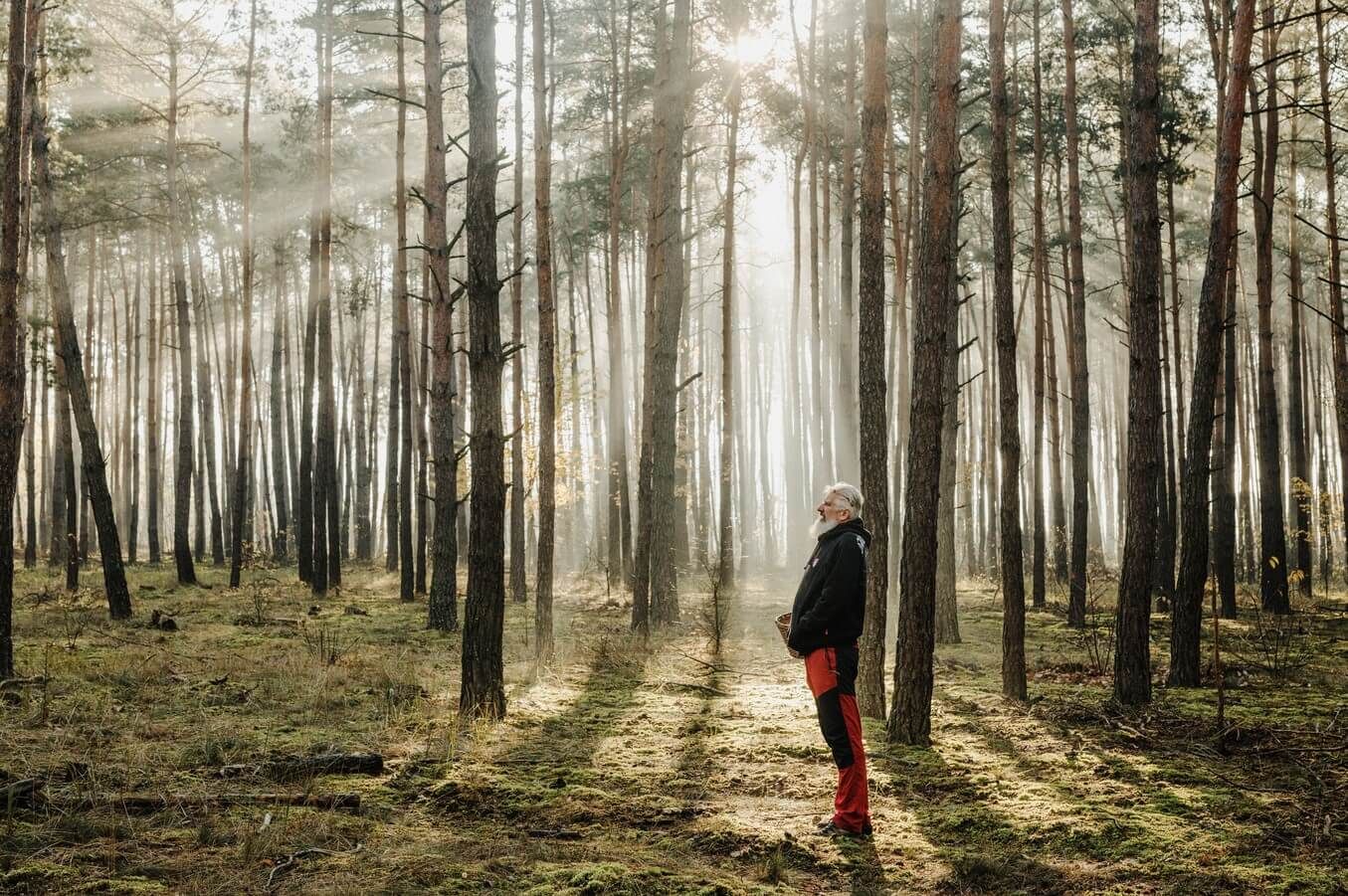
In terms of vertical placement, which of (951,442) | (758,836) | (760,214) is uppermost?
(760,214)

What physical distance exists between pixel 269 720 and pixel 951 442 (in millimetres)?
9795

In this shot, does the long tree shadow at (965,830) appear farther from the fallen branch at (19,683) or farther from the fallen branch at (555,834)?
the fallen branch at (19,683)

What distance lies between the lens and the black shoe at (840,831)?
551cm

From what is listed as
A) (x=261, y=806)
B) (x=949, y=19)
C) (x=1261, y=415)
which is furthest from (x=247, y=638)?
(x=1261, y=415)

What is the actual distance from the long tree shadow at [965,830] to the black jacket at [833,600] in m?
1.26

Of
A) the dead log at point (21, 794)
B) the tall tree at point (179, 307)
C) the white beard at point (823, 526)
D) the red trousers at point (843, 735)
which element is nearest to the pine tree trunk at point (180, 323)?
the tall tree at point (179, 307)

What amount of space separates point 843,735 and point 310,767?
346 centimetres

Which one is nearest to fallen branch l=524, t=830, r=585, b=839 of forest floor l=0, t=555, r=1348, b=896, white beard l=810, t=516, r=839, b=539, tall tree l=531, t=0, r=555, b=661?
forest floor l=0, t=555, r=1348, b=896

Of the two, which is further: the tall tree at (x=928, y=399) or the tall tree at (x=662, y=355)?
the tall tree at (x=662, y=355)

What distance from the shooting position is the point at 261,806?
18.0 ft

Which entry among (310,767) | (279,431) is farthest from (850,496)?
(279,431)

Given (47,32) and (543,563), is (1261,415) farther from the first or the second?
(47,32)

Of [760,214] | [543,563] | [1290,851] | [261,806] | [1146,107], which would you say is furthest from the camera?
[760,214]

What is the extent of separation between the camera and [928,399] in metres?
7.46
